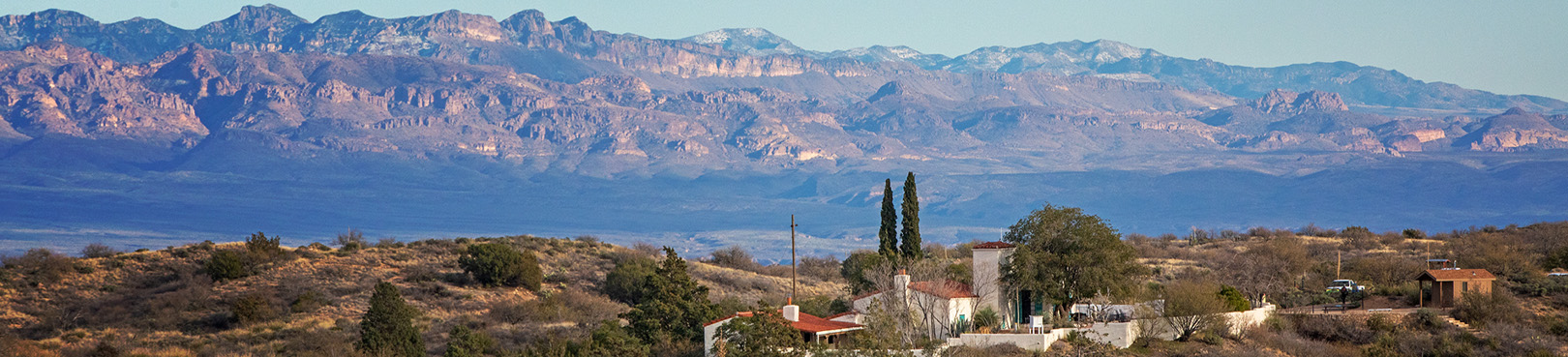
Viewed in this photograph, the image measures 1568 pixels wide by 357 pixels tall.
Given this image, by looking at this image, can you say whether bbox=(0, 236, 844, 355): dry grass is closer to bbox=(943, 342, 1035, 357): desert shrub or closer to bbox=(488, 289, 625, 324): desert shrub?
bbox=(488, 289, 625, 324): desert shrub

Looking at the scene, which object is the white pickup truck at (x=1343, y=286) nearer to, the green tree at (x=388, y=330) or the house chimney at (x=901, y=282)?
the house chimney at (x=901, y=282)

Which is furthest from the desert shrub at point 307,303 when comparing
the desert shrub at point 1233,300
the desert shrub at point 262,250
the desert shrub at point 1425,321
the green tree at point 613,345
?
the desert shrub at point 1425,321

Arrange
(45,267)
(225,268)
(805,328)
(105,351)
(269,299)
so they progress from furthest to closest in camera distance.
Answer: (45,267)
(225,268)
(269,299)
(105,351)
(805,328)

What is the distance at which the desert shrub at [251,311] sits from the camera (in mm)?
44719

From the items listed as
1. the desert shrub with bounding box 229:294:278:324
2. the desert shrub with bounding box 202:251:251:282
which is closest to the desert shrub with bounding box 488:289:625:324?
the desert shrub with bounding box 229:294:278:324

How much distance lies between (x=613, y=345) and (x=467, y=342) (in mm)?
6430

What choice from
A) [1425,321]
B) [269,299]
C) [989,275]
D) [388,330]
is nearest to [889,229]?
[989,275]

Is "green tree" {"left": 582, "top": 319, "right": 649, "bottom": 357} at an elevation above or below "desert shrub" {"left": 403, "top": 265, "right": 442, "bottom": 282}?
below

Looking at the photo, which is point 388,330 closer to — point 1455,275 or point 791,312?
point 791,312

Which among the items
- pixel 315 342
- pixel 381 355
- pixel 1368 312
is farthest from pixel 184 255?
pixel 1368 312

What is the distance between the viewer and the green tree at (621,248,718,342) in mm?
38062

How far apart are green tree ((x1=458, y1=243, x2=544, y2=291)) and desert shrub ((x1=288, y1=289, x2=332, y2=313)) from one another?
6710mm

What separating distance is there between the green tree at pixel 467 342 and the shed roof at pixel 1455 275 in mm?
27904

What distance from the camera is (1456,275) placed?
42781mm
